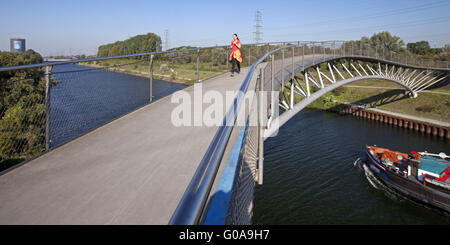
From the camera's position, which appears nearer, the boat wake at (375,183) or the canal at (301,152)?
the canal at (301,152)

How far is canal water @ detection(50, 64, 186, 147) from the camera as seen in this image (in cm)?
493

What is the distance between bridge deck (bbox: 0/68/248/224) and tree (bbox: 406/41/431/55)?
68.4m

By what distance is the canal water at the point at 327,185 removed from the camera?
13.5 meters

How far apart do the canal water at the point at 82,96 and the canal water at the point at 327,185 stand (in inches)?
288

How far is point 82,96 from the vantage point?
243 inches

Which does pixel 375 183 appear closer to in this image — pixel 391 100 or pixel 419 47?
pixel 391 100

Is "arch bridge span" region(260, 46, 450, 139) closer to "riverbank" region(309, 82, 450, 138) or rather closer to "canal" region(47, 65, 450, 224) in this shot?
"riverbank" region(309, 82, 450, 138)

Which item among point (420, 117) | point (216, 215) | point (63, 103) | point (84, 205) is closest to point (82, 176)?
point (84, 205)

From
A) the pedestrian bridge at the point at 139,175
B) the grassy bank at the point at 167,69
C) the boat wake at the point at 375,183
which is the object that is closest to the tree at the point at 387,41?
the boat wake at the point at 375,183

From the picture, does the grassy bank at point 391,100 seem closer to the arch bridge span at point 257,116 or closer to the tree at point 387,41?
the arch bridge span at point 257,116

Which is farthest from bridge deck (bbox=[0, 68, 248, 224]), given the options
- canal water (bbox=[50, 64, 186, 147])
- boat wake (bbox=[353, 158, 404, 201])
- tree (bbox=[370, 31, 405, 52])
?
tree (bbox=[370, 31, 405, 52])

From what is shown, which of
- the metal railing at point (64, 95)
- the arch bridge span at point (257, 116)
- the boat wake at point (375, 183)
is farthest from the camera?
the boat wake at point (375, 183)
